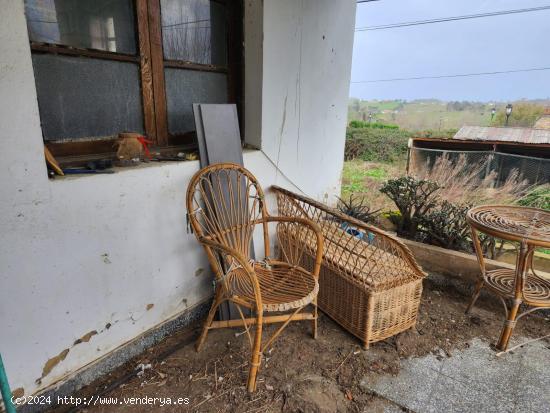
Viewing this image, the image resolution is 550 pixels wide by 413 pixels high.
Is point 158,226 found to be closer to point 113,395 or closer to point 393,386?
point 113,395

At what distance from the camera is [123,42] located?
5.65 ft

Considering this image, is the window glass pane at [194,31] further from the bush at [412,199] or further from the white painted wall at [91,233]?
the bush at [412,199]

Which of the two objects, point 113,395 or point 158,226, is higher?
point 158,226

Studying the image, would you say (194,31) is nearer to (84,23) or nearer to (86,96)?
(84,23)

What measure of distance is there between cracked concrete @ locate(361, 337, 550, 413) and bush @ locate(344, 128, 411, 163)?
800 centimetres

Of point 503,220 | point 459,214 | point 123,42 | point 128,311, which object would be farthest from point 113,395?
point 459,214

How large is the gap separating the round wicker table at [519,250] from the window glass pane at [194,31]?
2.09 metres

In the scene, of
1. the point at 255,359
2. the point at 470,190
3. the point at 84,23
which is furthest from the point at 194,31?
the point at 470,190

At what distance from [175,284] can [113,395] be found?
612mm

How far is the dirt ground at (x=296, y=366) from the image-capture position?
1.48m

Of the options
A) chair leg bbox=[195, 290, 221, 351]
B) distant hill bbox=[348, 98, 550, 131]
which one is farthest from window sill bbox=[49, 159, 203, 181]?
distant hill bbox=[348, 98, 550, 131]

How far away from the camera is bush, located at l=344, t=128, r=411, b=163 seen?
9508mm

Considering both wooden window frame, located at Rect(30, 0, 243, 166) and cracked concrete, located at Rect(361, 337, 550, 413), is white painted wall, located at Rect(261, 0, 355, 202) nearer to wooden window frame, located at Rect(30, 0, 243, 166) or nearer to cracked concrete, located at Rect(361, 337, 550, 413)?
wooden window frame, located at Rect(30, 0, 243, 166)

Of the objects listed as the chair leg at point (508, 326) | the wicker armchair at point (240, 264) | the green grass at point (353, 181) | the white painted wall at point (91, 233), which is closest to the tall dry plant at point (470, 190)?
the green grass at point (353, 181)
